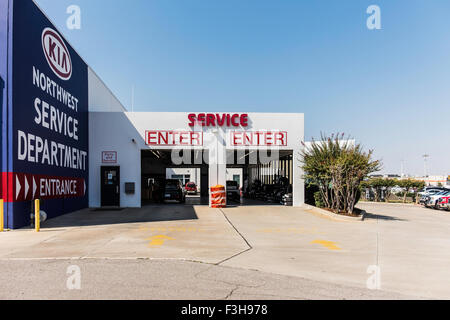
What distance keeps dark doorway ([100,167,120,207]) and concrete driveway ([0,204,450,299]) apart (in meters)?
6.32

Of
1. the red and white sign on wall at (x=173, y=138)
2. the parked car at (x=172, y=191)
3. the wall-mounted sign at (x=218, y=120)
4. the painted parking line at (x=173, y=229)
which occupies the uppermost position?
the wall-mounted sign at (x=218, y=120)

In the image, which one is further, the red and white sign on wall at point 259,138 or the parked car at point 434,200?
the parked car at point 434,200

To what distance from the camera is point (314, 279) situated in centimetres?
599

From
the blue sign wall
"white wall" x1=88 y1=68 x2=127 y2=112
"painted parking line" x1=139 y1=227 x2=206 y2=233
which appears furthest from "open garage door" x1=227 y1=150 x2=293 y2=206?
the blue sign wall

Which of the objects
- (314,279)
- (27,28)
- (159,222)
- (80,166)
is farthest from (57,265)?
(80,166)

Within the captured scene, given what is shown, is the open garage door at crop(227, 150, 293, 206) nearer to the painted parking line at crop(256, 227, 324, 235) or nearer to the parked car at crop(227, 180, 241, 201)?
the parked car at crop(227, 180, 241, 201)

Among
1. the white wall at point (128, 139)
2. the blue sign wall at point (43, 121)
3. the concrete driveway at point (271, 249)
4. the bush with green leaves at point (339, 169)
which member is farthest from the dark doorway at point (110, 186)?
the bush with green leaves at point (339, 169)

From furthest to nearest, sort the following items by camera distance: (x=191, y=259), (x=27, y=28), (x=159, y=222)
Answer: (x=159, y=222)
(x=27, y=28)
(x=191, y=259)

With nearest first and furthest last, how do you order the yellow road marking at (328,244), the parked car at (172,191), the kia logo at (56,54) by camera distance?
the yellow road marking at (328,244), the kia logo at (56,54), the parked car at (172,191)

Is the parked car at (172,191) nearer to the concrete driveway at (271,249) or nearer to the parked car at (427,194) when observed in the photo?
the concrete driveway at (271,249)

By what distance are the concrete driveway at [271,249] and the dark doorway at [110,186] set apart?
6.32m

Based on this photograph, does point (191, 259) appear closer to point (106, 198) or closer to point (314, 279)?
point (314, 279)

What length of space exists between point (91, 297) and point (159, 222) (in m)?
8.80

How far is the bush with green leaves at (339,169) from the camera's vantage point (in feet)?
52.6
